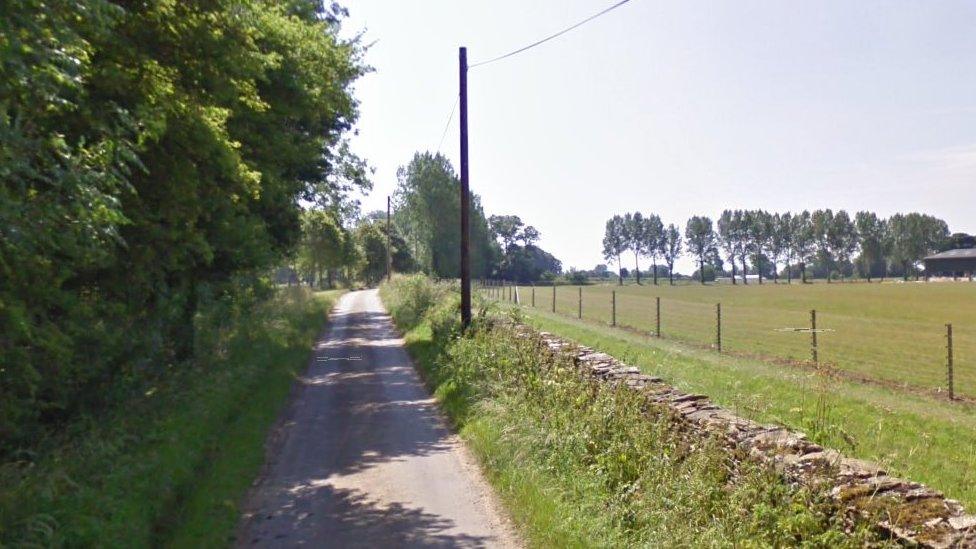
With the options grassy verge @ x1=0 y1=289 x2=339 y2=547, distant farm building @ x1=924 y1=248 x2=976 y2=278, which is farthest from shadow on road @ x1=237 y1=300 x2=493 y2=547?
distant farm building @ x1=924 y1=248 x2=976 y2=278

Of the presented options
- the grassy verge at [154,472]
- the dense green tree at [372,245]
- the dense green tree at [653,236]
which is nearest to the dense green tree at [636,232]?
the dense green tree at [653,236]

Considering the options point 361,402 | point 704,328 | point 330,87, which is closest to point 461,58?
point 330,87

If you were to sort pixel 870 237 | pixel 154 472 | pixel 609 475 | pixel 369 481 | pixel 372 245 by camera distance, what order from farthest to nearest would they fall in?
pixel 870 237 → pixel 372 245 → pixel 369 481 → pixel 154 472 → pixel 609 475

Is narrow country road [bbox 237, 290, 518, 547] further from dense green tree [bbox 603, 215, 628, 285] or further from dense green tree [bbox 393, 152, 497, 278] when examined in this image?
dense green tree [bbox 603, 215, 628, 285]

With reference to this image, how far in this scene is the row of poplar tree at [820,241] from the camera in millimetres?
145000

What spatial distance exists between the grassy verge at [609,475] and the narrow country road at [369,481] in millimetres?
395

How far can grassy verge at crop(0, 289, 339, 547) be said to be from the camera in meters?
6.00

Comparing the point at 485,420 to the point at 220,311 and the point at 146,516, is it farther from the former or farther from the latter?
the point at 220,311

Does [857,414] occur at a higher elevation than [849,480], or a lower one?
lower

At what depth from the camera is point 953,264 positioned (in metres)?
124

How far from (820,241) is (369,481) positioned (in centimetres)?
15740

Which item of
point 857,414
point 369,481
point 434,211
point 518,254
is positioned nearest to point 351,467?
Result: point 369,481

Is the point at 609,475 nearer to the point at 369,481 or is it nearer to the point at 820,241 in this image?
the point at 369,481

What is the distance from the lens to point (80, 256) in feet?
22.0
